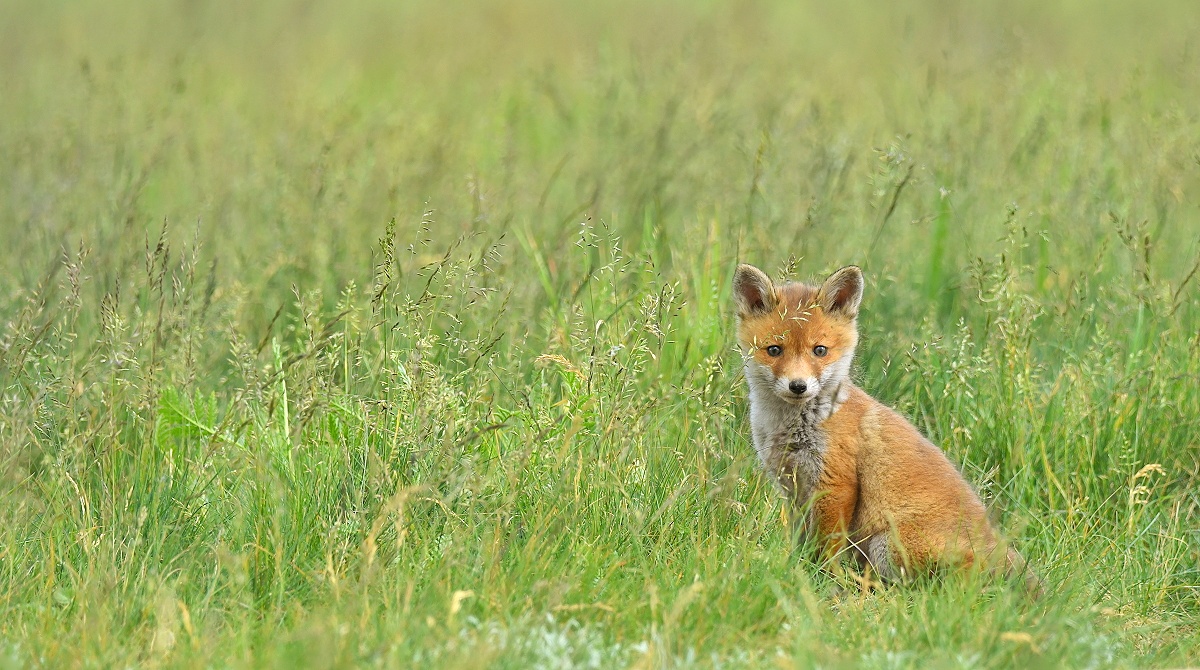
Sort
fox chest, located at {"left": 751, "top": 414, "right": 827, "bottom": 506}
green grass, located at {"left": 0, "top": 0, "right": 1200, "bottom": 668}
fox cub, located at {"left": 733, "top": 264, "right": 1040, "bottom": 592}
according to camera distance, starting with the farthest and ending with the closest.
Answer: fox chest, located at {"left": 751, "top": 414, "right": 827, "bottom": 506}
fox cub, located at {"left": 733, "top": 264, "right": 1040, "bottom": 592}
green grass, located at {"left": 0, "top": 0, "right": 1200, "bottom": 668}

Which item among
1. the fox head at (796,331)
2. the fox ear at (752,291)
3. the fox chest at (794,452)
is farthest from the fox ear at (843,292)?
the fox chest at (794,452)

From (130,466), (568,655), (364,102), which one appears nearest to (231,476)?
(130,466)

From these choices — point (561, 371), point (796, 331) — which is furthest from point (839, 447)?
point (561, 371)

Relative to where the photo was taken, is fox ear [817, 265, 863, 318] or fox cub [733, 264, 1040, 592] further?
fox ear [817, 265, 863, 318]

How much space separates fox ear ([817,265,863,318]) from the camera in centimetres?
452

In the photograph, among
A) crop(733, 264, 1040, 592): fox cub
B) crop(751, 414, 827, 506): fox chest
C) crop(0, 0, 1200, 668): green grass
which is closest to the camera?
crop(0, 0, 1200, 668): green grass

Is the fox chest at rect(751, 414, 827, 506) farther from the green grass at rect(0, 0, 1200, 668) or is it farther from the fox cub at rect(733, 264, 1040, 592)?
the green grass at rect(0, 0, 1200, 668)

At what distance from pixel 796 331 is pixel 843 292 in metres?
0.28

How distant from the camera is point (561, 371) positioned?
195 inches

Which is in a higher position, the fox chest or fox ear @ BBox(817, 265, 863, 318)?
fox ear @ BBox(817, 265, 863, 318)

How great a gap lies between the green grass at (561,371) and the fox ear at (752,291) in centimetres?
23

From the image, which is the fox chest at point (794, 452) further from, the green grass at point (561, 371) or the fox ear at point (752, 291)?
the fox ear at point (752, 291)

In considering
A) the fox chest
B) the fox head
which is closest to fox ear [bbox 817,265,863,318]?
the fox head

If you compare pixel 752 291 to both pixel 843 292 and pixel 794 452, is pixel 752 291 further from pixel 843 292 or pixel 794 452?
pixel 794 452
